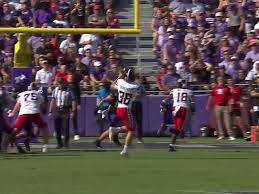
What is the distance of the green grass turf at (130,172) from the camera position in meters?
13.9

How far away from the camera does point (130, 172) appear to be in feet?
52.7

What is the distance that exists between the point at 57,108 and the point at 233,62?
20.3 feet

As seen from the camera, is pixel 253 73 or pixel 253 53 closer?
pixel 253 73

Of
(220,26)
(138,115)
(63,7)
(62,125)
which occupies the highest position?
(63,7)

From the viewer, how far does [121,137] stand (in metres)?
25.5

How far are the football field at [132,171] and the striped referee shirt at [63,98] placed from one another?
1410 millimetres

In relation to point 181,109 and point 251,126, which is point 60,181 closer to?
point 181,109

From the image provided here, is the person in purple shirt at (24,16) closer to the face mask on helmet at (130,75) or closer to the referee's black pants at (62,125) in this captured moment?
the referee's black pants at (62,125)

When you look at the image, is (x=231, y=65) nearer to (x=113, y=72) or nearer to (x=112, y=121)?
(x=113, y=72)

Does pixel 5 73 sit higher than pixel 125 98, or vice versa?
pixel 125 98

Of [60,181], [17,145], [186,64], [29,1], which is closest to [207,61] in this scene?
[186,64]

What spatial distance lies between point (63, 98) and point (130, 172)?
614 centimetres

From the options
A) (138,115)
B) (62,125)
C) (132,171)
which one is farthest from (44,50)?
(132,171)

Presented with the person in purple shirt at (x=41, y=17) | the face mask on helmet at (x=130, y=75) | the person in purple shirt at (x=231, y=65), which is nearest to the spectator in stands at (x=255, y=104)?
the person in purple shirt at (x=231, y=65)
